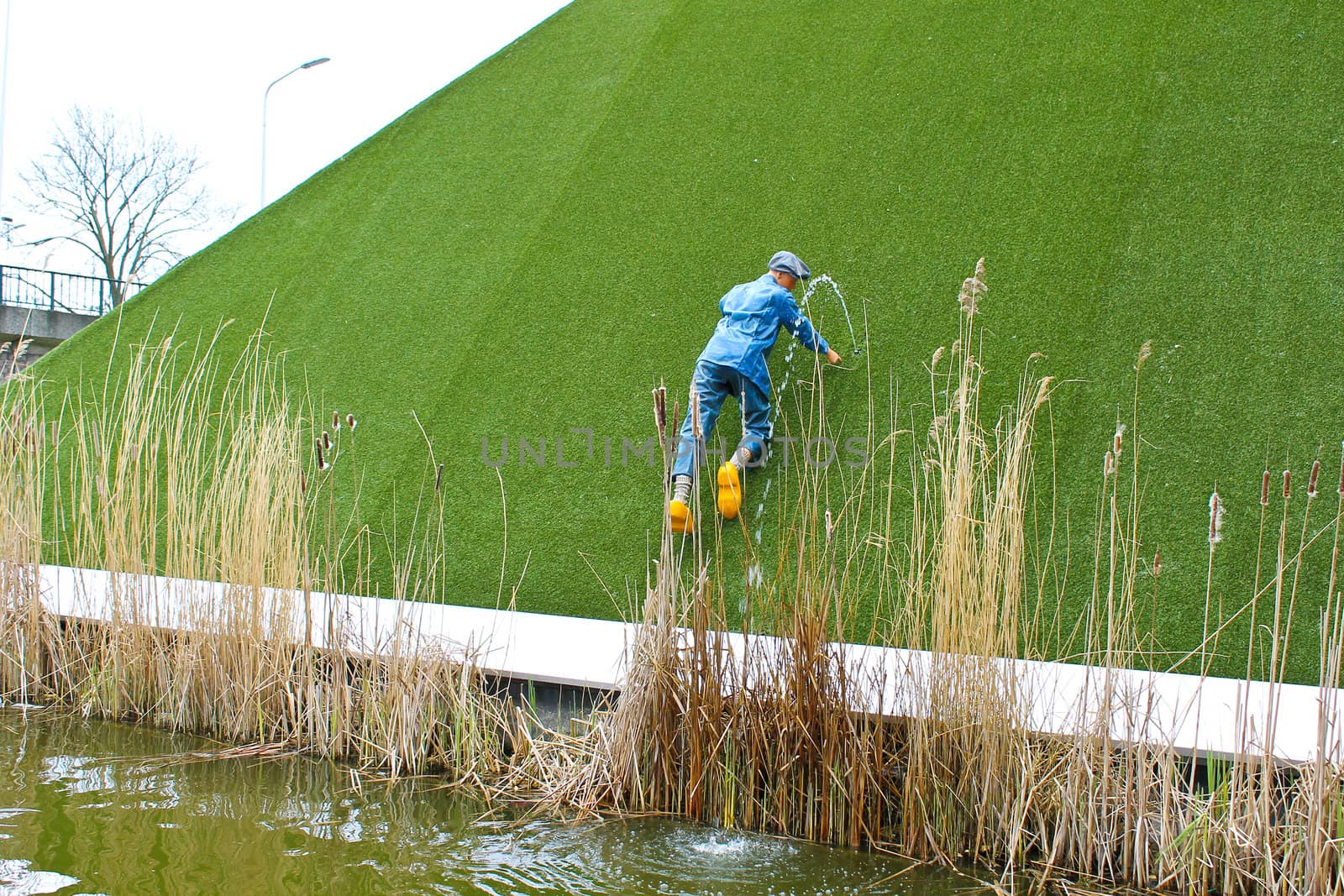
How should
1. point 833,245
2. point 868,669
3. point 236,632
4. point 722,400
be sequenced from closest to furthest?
point 868,669 < point 236,632 < point 722,400 < point 833,245

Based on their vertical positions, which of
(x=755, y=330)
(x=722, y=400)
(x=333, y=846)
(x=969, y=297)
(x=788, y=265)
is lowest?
(x=333, y=846)

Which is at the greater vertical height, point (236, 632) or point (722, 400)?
point (722, 400)

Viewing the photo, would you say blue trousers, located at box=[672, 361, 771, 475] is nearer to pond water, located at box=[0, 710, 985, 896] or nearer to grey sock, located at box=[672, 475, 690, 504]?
grey sock, located at box=[672, 475, 690, 504]

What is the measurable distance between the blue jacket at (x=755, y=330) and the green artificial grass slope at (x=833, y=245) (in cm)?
74

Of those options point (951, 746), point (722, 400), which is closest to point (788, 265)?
point (722, 400)

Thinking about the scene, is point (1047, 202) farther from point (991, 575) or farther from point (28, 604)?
point (28, 604)

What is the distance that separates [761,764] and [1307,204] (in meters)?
4.66

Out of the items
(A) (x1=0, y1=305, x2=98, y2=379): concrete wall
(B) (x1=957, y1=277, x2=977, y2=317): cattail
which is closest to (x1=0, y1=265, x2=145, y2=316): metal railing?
(A) (x1=0, y1=305, x2=98, y2=379): concrete wall

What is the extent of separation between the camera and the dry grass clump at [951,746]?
1.98 m

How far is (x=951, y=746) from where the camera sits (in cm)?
219

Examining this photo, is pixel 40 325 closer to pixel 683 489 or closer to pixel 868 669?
pixel 683 489

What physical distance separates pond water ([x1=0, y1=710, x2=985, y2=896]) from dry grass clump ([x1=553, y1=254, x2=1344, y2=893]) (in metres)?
0.12

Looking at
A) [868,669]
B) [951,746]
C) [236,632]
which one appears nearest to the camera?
[951,746]

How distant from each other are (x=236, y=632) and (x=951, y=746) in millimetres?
2035
